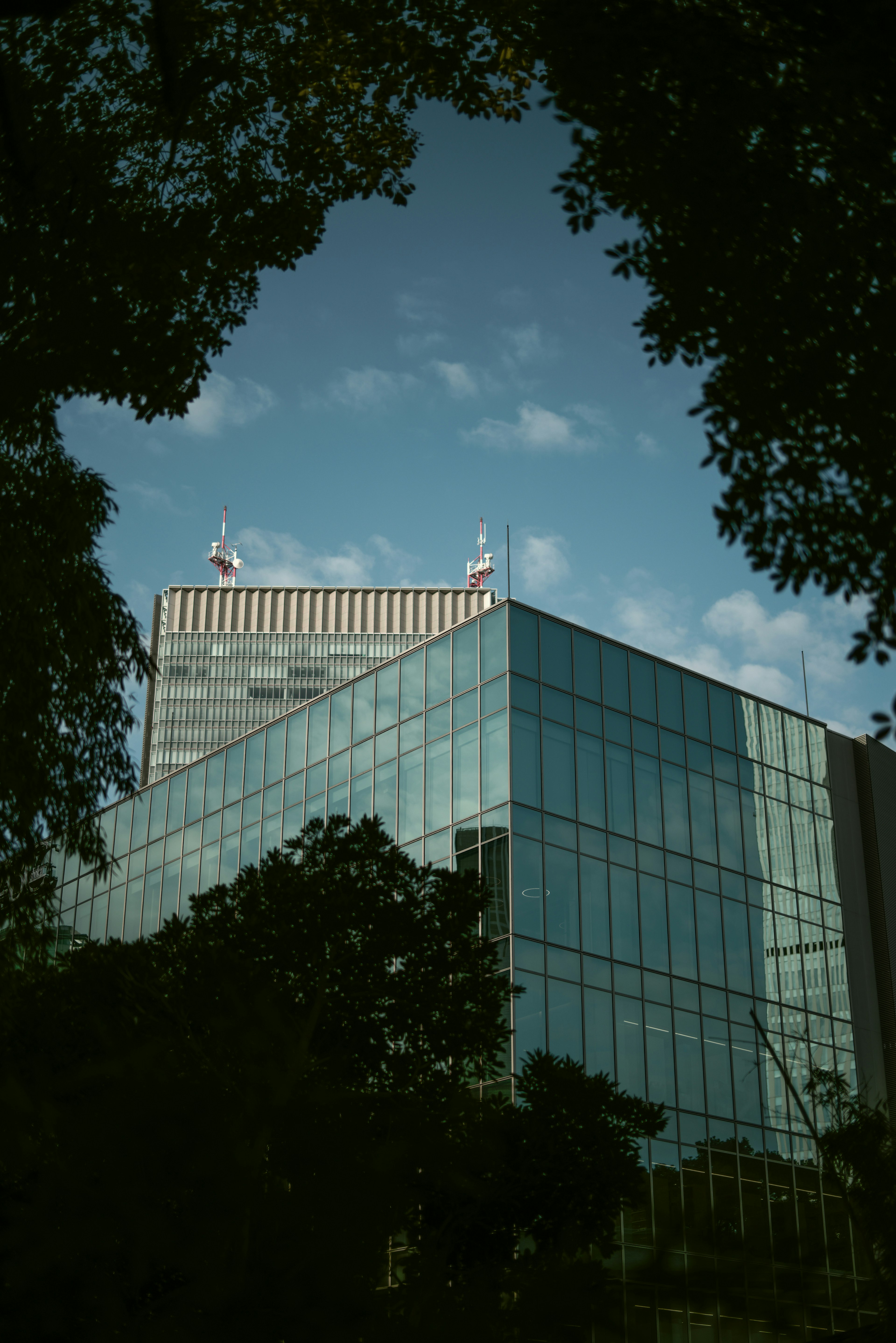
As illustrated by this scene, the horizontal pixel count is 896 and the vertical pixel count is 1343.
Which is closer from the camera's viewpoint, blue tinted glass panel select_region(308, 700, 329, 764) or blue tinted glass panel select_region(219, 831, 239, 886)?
blue tinted glass panel select_region(308, 700, 329, 764)

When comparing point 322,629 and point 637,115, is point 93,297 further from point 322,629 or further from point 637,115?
point 322,629

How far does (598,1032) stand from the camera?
25594 millimetres

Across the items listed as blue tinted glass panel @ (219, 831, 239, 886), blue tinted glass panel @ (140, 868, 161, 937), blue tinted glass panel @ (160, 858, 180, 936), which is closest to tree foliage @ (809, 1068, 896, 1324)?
blue tinted glass panel @ (219, 831, 239, 886)

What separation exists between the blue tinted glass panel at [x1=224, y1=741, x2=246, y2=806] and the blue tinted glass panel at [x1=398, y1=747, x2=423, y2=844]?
6.84 metres

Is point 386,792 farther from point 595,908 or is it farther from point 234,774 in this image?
point 234,774

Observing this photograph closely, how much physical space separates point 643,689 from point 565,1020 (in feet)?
28.4

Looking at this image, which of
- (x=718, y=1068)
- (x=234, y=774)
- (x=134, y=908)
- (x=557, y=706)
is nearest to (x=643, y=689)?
(x=557, y=706)

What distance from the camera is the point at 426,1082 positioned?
1324cm

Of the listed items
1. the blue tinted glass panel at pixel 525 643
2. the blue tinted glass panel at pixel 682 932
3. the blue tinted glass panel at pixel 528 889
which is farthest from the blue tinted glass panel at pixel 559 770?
the blue tinted glass panel at pixel 682 932

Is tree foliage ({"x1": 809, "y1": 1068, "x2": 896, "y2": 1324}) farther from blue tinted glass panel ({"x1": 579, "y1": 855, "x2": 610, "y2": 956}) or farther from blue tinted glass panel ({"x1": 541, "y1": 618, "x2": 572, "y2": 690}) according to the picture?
blue tinted glass panel ({"x1": 541, "y1": 618, "x2": 572, "y2": 690})

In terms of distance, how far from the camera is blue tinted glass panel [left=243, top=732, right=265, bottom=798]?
34.2m

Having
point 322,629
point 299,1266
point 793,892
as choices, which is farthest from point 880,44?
point 322,629

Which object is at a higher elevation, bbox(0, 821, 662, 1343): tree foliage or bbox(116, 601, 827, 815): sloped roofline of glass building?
bbox(116, 601, 827, 815): sloped roofline of glass building

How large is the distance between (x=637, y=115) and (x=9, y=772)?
234 inches
